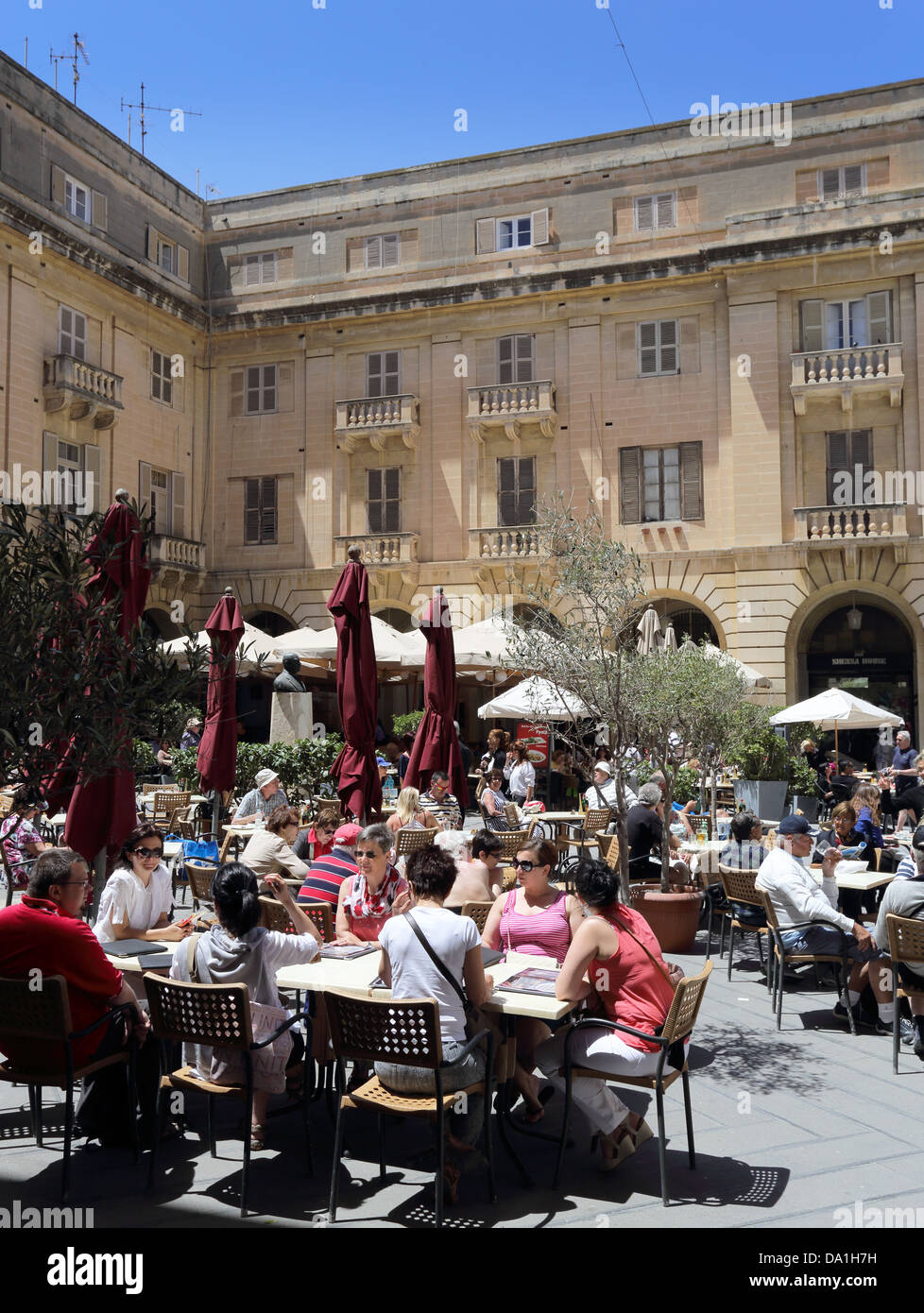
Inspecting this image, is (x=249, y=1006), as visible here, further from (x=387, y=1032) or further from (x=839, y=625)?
(x=839, y=625)

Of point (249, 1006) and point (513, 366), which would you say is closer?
point (249, 1006)

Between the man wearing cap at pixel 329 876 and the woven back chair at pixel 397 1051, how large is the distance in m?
2.40

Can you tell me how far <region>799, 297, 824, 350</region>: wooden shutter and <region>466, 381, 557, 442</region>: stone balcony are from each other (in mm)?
5622

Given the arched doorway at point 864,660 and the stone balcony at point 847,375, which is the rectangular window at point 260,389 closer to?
the stone balcony at point 847,375

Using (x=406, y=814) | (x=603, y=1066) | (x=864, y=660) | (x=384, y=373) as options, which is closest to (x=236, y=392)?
(x=384, y=373)

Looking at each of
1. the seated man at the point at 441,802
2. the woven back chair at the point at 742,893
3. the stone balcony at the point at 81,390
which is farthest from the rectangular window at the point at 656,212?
the woven back chair at the point at 742,893

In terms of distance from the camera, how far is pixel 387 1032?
4434 millimetres

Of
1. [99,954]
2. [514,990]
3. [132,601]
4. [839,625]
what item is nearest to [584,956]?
[514,990]

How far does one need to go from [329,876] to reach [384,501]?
772 inches

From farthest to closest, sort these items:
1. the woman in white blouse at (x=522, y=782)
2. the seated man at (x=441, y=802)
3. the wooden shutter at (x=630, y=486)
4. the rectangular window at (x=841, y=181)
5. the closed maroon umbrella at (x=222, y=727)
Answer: the wooden shutter at (x=630, y=486) < the rectangular window at (x=841, y=181) < the woman in white blouse at (x=522, y=782) < the closed maroon umbrella at (x=222, y=727) < the seated man at (x=441, y=802)

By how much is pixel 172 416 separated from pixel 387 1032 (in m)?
24.5

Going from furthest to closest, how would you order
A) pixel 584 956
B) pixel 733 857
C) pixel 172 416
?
pixel 172 416, pixel 733 857, pixel 584 956

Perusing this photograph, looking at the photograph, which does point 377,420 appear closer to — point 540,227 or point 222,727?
point 540,227

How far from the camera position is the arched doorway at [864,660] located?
23.0 meters
